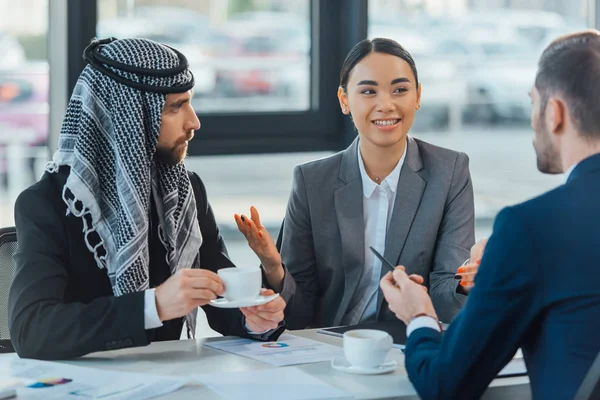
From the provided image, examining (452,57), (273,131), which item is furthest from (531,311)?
(452,57)

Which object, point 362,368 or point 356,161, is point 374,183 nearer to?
point 356,161

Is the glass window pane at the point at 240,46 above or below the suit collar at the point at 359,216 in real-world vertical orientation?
above

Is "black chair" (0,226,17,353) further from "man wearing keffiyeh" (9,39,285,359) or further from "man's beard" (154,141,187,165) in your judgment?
"man's beard" (154,141,187,165)

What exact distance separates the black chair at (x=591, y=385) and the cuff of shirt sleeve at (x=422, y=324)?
40cm

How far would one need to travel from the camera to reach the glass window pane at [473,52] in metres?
4.19

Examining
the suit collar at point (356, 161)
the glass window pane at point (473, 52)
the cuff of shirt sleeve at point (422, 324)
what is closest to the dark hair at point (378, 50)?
the suit collar at point (356, 161)

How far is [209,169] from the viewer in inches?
161

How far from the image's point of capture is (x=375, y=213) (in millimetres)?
2617

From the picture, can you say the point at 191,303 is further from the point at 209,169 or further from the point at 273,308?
the point at 209,169

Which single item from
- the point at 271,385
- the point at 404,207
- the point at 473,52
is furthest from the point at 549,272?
the point at 473,52

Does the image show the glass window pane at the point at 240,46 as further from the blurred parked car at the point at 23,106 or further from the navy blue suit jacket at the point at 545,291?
the navy blue suit jacket at the point at 545,291

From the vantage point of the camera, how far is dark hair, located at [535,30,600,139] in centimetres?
152

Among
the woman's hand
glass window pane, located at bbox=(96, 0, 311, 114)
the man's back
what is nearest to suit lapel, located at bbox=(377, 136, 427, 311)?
the woman's hand

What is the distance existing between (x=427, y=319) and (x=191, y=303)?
494 mm
